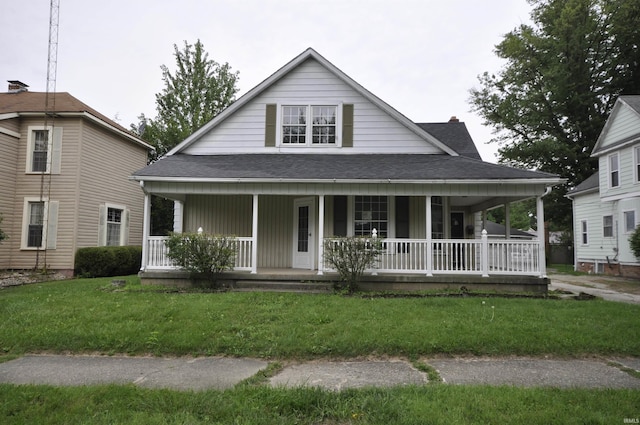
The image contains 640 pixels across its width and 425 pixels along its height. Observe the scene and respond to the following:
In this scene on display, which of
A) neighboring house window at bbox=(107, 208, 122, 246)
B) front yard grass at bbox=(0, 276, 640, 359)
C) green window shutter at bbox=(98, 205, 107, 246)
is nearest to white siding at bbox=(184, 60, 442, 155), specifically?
front yard grass at bbox=(0, 276, 640, 359)

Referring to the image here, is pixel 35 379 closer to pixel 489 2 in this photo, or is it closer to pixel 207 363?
pixel 207 363

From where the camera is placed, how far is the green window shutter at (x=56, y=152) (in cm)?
1424

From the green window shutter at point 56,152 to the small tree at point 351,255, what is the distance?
11516 mm

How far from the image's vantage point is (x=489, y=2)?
43.6ft

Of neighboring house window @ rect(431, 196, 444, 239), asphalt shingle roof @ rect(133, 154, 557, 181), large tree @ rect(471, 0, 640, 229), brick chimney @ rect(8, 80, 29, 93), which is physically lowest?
neighboring house window @ rect(431, 196, 444, 239)

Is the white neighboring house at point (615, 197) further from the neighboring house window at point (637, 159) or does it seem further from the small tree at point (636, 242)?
the small tree at point (636, 242)

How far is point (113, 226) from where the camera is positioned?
1659 centimetres

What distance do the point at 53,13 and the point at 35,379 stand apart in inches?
574

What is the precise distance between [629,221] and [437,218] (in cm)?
1072

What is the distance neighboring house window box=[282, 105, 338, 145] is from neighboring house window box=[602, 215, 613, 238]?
14.8 m

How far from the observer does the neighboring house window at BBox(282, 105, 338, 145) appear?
40.7 ft

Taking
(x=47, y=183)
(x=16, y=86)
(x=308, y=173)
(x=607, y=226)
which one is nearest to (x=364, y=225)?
(x=308, y=173)

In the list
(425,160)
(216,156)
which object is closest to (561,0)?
(425,160)

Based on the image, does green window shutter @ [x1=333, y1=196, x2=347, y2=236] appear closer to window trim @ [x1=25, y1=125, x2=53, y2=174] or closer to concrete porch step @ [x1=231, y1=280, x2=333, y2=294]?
concrete porch step @ [x1=231, y1=280, x2=333, y2=294]
